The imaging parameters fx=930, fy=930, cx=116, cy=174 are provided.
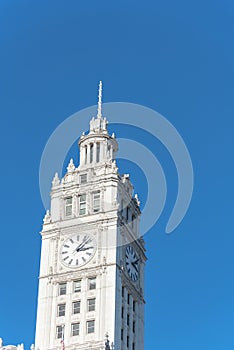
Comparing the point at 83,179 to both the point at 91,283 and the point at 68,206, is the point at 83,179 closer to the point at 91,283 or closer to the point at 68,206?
the point at 68,206

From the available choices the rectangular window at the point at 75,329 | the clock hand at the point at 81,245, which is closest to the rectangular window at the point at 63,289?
the clock hand at the point at 81,245

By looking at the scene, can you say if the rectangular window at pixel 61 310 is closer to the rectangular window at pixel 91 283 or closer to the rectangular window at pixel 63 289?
the rectangular window at pixel 63 289

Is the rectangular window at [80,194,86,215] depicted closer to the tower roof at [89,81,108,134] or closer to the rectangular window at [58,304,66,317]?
the tower roof at [89,81,108,134]

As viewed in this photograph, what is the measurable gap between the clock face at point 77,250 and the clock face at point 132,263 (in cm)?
606

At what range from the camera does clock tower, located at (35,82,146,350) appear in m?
132

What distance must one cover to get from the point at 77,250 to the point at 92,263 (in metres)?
3.66

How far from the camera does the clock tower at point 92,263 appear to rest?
132m

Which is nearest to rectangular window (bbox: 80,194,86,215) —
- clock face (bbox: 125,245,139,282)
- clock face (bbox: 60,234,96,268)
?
clock face (bbox: 60,234,96,268)

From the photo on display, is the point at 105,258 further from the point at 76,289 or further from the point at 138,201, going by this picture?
the point at 138,201

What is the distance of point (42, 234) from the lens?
144 metres

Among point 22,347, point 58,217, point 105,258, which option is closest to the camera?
Answer: point 22,347

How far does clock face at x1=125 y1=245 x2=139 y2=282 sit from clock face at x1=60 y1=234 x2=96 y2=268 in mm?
6060

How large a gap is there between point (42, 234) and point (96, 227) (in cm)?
919

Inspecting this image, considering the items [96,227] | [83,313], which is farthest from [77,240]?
[83,313]
